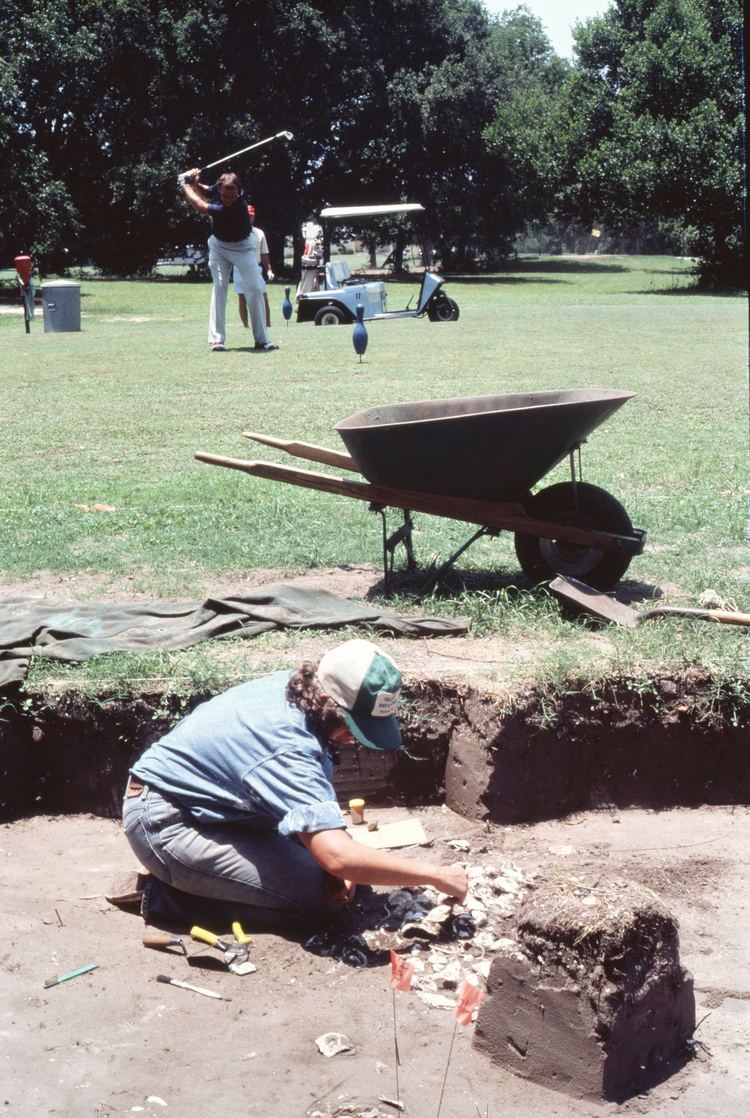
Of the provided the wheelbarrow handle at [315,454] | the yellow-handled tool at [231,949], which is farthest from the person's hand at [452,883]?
the wheelbarrow handle at [315,454]

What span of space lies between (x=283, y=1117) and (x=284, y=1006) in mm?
593

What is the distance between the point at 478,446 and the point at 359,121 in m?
45.2

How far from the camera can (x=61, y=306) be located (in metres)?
21.3

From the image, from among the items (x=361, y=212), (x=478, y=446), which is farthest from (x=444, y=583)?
(x=361, y=212)

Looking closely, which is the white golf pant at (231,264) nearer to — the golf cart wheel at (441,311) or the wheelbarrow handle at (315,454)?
the golf cart wheel at (441,311)

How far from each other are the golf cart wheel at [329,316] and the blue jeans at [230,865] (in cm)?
2046

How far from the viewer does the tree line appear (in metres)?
36.8

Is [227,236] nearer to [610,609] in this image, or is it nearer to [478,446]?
[478,446]

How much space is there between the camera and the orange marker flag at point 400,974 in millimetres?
3744

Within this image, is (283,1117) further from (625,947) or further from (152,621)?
(152,621)

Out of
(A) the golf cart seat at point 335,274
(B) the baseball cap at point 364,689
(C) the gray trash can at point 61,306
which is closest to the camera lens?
(B) the baseball cap at point 364,689

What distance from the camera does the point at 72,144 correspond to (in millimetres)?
43594

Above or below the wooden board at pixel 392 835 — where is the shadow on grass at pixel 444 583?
above

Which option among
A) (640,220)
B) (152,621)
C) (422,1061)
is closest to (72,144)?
(640,220)
